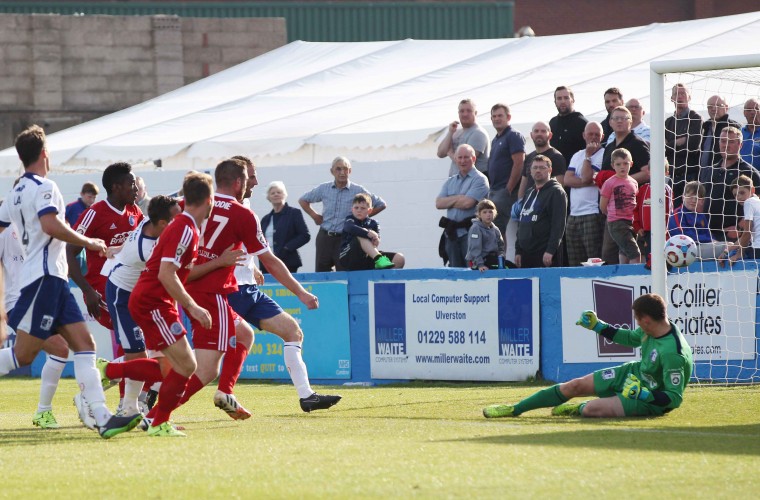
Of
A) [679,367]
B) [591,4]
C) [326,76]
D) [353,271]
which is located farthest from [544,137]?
[591,4]

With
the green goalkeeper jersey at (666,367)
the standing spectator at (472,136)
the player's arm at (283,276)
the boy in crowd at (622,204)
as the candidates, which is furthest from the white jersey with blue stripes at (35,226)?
the standing spectator at (472,136)

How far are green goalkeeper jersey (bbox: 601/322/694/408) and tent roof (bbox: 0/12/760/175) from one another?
812cm

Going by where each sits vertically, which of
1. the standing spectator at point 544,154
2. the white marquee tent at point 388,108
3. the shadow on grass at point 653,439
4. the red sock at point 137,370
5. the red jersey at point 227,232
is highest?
the white marquee tent at point 388,108

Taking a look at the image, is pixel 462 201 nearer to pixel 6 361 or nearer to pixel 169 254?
pixel 6 361

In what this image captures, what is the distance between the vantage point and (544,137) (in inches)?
593

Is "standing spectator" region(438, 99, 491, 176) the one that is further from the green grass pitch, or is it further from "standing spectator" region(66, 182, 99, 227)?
the green grass pitch

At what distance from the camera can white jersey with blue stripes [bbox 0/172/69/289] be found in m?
8.89

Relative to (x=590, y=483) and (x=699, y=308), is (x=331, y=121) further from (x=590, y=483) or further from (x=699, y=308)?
(x=590, y=483)

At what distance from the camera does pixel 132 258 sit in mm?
9758

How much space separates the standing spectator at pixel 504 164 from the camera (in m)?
15.5

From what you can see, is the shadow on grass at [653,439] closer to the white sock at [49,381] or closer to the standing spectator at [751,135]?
the white sock at [49,381]

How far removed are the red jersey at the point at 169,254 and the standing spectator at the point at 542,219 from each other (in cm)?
625

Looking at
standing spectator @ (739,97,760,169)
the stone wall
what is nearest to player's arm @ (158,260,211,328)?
standing spectator @ (739,97,760,169)

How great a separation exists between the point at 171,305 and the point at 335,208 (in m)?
7.80
